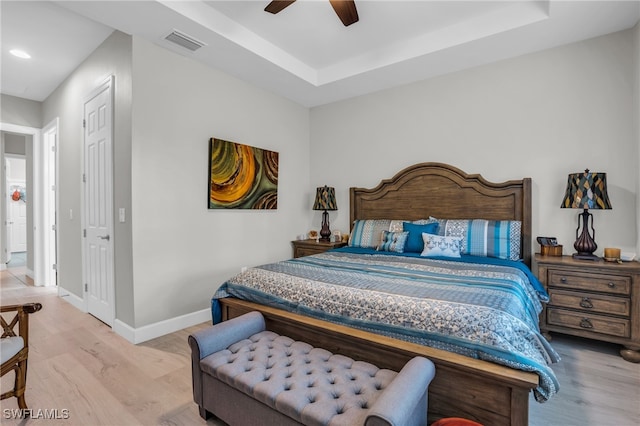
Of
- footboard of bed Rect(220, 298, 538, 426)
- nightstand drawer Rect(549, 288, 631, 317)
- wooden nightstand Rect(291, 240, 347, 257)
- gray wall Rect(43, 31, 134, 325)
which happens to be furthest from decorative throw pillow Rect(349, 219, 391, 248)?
gray wall Rect(43, 31, 134, 325)

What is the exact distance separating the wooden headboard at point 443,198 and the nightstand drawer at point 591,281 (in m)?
0.48

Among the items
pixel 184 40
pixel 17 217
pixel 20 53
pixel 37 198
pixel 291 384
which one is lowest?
pixel 291 384

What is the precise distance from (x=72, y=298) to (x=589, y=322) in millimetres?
5412

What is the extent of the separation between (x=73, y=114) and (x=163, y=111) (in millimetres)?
1756

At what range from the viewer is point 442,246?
9.84 ft

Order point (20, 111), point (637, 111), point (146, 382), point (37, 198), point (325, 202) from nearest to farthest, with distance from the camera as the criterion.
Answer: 1. point (146, 382)
2. point (637, 111)
3. point (325, 202)
4. point (20, 111)
5. point (37, 198)

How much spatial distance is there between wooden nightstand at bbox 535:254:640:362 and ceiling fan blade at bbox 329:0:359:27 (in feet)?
8.39

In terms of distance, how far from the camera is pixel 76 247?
149 inches

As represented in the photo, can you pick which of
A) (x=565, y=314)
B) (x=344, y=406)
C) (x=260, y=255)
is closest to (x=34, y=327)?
(x=260, y=255)

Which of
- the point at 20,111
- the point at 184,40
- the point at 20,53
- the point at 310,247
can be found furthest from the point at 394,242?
the point at 20,111

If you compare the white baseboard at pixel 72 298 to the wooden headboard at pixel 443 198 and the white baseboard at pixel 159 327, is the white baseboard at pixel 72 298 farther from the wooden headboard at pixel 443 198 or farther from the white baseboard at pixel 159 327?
the wooden headboard at pixel 443 198

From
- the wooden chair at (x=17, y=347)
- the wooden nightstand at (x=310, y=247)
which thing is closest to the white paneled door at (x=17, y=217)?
the wooden nightstand at (x=310, y=247)

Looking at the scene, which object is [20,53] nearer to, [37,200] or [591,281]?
[37,200]

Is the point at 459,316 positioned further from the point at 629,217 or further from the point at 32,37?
the point at 32,37
